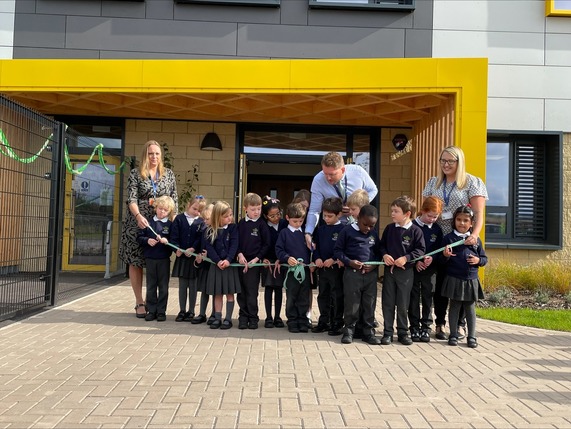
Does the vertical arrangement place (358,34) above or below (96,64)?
above

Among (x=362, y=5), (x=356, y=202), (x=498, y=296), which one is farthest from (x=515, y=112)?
(x=356, y=202)

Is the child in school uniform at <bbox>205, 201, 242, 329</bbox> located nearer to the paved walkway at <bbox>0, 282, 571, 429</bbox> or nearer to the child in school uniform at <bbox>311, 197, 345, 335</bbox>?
the paved walkway at <bbox>0, 282, 571, 429</bbox>

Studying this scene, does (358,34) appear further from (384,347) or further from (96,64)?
(384,347)

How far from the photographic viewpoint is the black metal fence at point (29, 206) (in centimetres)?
619

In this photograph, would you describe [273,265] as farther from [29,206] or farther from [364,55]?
[364,55]

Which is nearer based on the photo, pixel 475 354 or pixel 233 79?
pixel 475 354

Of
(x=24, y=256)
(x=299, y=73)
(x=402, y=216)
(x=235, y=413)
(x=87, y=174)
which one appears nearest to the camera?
(x=235, y=413)

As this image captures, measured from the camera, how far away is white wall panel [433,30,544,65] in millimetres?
10578

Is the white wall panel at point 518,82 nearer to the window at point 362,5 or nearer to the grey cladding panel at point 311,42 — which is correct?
the grey cladding panel at point 311,42

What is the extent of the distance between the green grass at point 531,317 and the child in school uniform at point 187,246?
3.68 m

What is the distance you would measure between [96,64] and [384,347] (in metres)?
6.65

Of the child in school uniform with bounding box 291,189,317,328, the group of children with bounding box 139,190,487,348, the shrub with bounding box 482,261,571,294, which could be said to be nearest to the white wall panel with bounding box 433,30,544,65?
the shrub with bounding box 482,261,571,294

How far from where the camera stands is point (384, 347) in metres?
5.46

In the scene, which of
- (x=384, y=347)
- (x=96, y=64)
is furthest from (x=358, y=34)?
(x=384, y=347)
